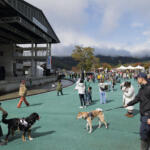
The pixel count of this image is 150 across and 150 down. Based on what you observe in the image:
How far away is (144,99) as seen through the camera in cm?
321

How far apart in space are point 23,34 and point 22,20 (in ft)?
23.5

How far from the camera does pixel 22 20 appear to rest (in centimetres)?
2131

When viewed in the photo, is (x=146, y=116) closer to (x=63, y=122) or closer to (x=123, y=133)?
(x=123, y=133)

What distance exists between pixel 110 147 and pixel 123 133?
3.80ft

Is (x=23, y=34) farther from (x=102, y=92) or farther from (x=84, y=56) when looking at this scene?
(x=84, y=56)

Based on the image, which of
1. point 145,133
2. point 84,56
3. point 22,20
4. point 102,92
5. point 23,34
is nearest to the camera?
point 145,133

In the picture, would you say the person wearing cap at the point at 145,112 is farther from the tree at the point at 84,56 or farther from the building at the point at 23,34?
the tree at the point at 84,56

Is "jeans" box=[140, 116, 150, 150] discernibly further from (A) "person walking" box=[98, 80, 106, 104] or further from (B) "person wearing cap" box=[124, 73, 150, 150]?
(A) "person walking" box=[98, 80, 106, 104]

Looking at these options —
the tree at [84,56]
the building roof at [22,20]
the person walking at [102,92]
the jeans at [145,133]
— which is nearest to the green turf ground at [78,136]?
the jeans at [145,133]

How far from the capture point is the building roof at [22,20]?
18.8 meters

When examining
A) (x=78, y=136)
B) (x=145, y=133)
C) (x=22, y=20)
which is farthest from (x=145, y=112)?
(x=22, y=20)

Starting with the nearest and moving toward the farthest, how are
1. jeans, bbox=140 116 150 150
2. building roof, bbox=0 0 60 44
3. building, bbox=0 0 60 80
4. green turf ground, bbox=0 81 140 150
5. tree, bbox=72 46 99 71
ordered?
jeans, bbox=140 116 150 150, green turf ground, bbox=0 81 140 150, building roof, bbox=0 0 60 44, building, bbox=0 0 60 80, tree, bbox=72 46 99 71

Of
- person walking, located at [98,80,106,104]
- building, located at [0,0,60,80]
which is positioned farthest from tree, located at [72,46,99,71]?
person walking, located at [98,80,106,104]

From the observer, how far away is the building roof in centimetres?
1884
